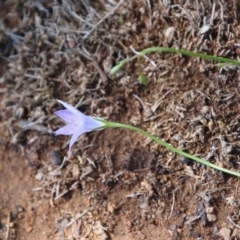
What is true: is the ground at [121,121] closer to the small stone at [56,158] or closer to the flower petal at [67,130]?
the small stone at [56,158]

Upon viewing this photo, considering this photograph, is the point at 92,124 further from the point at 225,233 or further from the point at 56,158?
the point at 225,233

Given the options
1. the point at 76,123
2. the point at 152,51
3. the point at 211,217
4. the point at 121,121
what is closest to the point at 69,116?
the point at 76,123

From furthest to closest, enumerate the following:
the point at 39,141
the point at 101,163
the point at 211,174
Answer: the point at 39,141, the point at 101,163, the point at 211,174

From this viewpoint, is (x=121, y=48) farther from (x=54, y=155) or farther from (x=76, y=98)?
(x=54, y=155)

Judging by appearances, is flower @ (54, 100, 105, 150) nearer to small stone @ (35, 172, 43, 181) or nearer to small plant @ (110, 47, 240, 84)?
small plant @ (110, 47, 240, 84)

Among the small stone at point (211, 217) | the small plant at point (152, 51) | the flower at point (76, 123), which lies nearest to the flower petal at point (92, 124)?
the flower at point (76, 123)

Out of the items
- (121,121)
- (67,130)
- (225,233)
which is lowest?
(225,233)

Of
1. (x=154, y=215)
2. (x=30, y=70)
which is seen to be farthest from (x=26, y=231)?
(x=30, y=70)
